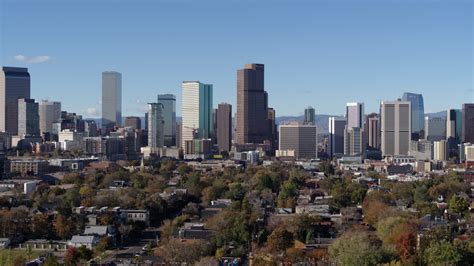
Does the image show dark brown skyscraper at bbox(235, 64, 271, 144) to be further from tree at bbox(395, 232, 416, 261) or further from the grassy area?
tree at bbox(395, 232, 416, 261)

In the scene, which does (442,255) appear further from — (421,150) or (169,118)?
(169,118)

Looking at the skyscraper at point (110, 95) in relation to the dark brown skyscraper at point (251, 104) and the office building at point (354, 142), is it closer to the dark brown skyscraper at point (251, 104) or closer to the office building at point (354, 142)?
the dark brown skyscraper at point (251, 104)

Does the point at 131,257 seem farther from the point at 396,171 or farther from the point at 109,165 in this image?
the point at 396,171

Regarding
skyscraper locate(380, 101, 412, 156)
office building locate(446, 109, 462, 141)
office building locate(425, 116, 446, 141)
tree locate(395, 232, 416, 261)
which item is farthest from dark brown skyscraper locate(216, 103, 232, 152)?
tree locate(395, 232, 416, 261)

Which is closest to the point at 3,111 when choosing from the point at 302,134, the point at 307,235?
the point at 302,134

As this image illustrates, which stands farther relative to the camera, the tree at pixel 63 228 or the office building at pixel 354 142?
the office building at pixel 354 142

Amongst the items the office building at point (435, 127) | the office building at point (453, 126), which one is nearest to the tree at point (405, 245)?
the office building at point (453, 126)
